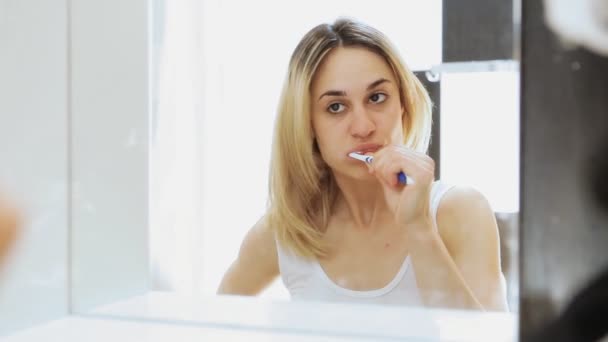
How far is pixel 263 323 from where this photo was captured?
0.65 metres

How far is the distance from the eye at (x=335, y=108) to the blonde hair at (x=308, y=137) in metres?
0.03

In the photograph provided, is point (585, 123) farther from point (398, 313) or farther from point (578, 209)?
point (398, 313)

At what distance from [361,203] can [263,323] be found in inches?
7.6

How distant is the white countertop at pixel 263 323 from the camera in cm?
61

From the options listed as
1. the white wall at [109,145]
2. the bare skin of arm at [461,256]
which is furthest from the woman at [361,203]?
the white wall at [109,145]

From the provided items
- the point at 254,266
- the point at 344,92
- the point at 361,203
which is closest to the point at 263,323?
the point at 254,266

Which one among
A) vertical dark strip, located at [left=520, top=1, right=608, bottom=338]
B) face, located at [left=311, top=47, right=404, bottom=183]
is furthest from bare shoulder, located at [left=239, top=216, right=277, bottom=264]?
vertical dark strip, located at [left=520, top=1, right=608, bottom=338]

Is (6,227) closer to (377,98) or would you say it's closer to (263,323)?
(263,323)

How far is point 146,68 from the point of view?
0.75 meters

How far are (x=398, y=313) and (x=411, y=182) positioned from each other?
0.16m

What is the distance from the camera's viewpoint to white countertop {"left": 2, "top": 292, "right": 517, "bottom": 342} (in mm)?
615

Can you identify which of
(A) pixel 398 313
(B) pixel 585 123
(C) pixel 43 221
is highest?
(B) pixel 585 123

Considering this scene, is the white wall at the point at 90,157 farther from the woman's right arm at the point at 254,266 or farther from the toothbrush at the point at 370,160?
the toothbrush at the point at 370,160

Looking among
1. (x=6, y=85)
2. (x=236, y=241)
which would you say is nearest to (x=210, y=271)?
(x=236, y=241)
